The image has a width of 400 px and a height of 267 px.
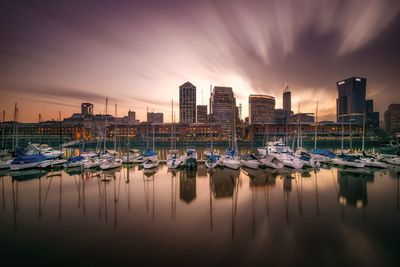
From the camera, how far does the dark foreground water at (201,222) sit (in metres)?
10.4

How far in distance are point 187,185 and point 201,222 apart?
33.0ft

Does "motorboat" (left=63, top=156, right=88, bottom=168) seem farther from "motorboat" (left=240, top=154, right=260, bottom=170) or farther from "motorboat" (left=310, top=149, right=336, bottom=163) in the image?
"motorboat" (left=310, top=149, right=336, bottom=163)

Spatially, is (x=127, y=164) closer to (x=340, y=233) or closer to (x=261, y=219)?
(x=261, y=219)

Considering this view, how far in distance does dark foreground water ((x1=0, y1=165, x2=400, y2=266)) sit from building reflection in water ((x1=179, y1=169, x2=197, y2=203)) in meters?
0.21

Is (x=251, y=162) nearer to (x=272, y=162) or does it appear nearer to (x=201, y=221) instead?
(x=272, y=162)

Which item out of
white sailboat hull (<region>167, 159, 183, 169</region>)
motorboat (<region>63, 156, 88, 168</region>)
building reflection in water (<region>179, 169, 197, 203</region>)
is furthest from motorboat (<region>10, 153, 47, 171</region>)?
building reflection in water (<region>179, 169, 197, 203</region>)

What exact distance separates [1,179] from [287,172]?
41.0 metres

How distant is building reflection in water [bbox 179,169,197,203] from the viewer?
2038 centimetres

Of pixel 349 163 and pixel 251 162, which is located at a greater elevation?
pixel 251 162

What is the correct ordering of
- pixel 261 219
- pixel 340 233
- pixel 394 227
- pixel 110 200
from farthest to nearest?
pixel 110 200 < pixel 261 219 < pixel 394 227 < pixel 340 233

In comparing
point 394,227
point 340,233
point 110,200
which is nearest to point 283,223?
point 340,233

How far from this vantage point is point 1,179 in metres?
27.1

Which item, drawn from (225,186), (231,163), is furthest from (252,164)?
(225,186)

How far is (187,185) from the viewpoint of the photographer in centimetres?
2455
